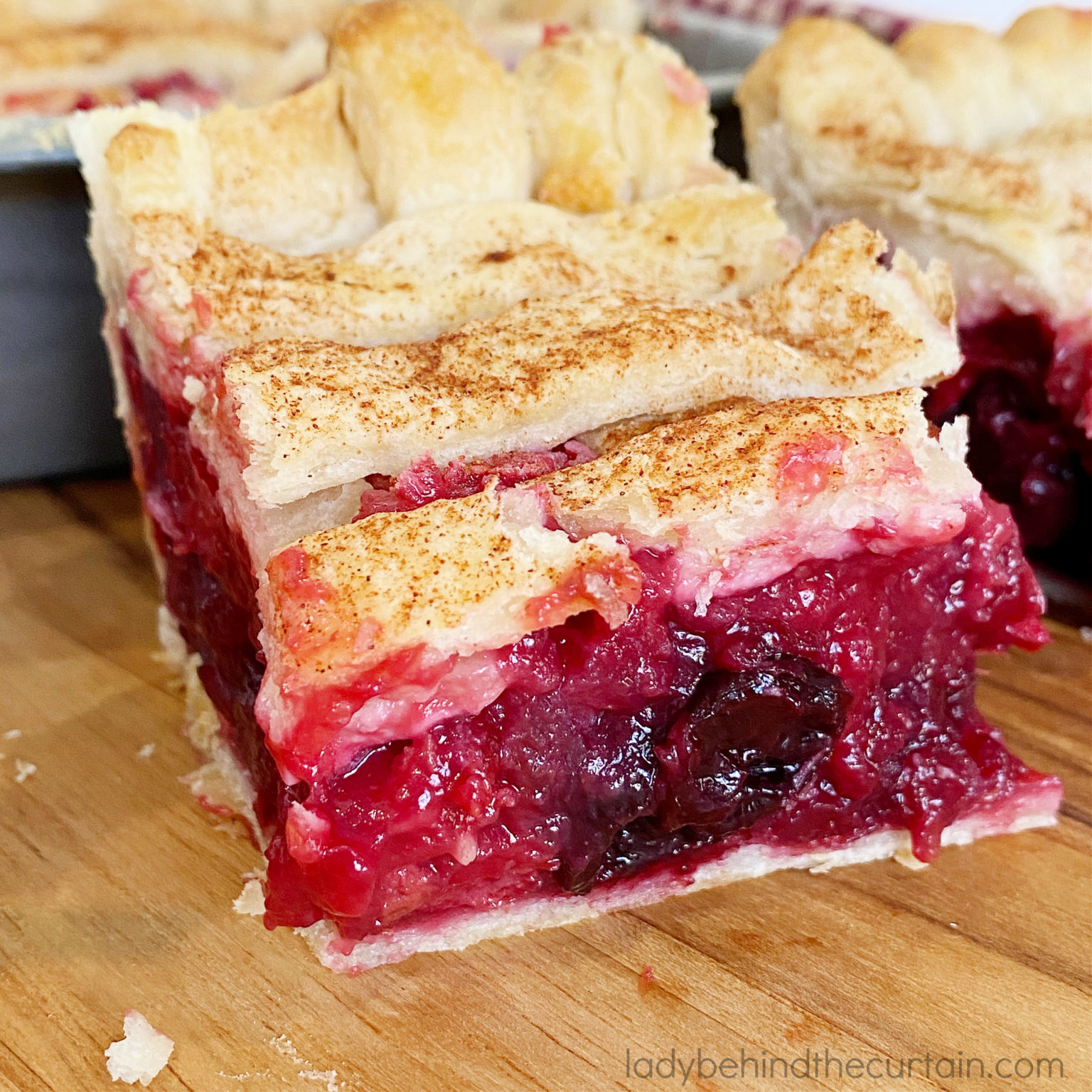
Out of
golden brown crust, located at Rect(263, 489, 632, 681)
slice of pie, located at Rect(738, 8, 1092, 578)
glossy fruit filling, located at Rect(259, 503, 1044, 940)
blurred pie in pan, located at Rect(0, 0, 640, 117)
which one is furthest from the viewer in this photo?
blurred pie in pan, located at Rect(0, 0, 640, 117)

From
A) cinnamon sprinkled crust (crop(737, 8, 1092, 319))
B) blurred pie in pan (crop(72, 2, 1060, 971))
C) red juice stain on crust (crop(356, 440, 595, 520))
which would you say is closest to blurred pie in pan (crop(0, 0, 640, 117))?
cinnamon sprinkled crust (crop(737, 8, 1092, 319))

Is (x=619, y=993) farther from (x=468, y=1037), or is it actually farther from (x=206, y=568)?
(x=206, y=568)

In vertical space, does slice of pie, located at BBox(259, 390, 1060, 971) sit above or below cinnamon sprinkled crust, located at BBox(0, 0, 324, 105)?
below

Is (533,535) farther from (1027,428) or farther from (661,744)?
(1027,428)

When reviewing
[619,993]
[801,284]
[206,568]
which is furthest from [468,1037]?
[801,284]

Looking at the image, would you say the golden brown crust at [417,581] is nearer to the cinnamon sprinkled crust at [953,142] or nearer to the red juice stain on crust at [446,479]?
the red juice stain on crust at [446,479]

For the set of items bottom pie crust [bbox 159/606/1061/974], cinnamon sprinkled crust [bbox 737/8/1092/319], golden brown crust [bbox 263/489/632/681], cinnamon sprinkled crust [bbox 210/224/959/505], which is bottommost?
bottom pie crust [bbox 159/606/1061/974]

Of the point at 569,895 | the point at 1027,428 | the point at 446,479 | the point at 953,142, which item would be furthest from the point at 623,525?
the point at 953,142

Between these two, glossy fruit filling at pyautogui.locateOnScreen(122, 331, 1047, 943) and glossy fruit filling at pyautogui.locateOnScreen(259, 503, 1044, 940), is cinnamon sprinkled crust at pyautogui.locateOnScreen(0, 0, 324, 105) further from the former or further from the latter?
glossy fruit filling at pyautogui.locateOnScreen(259, 503, 1044, 940)
